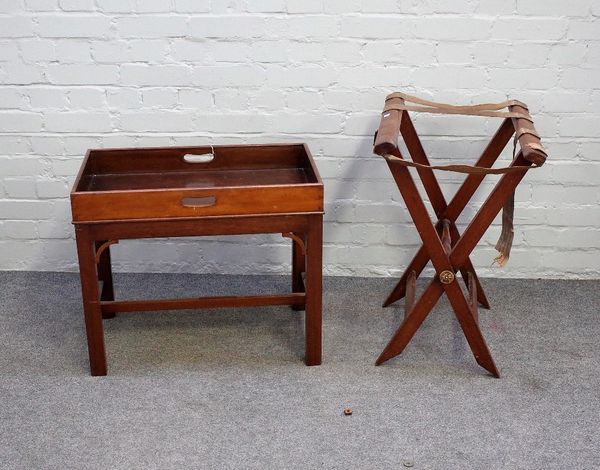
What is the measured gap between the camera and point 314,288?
2619 millimetres

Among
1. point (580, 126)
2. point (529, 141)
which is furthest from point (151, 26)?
point (580, 126)

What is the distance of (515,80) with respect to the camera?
3.03 meters

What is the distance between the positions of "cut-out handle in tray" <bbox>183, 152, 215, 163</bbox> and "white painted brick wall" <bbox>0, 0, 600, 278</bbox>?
26 centimetres

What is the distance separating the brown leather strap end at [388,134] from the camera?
2.37m

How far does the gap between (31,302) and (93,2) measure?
1.12 meters

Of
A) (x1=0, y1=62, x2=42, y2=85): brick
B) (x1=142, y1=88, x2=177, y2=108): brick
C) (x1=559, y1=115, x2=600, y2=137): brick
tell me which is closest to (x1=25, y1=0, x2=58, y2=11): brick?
(x1=0, y1=62, x2=42, y2=85): brick

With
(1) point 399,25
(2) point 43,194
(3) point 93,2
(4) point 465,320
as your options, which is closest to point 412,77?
(1) point 399,25

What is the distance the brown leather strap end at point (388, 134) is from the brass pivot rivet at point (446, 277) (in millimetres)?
426

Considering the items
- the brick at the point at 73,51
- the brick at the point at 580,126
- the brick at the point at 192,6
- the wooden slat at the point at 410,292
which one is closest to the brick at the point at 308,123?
the brick at the point at 192,6

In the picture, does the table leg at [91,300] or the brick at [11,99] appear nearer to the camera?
the table leg at [91,300]

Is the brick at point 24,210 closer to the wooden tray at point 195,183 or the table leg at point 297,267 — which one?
the wooden tray at point 195,183

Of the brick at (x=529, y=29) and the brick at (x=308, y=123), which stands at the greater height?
the brick at (x=529, y=29)

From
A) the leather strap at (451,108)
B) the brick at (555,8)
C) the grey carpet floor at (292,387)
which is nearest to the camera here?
the grey carpet floor at (292,387)

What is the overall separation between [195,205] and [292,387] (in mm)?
638
